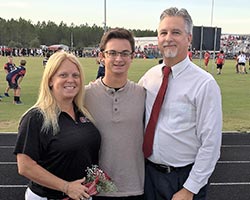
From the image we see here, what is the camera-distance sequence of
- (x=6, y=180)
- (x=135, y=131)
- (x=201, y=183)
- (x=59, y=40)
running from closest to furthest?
(x=201, y=183), (x=135, y=131), (x=6, y=180), (x=59, y=40)

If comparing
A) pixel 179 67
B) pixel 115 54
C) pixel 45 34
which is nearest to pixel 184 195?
pixel 179 67

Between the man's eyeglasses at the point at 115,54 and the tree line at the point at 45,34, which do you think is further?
the tree line at the point at 45,34

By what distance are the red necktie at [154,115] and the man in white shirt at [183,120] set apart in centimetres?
3

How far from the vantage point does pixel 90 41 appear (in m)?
118

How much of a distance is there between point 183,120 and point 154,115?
8.0 inches

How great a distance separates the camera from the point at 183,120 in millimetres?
2492

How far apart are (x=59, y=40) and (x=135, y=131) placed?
115539 mm

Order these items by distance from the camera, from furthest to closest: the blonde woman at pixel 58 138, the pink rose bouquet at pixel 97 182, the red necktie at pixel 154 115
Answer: the red necktie at pixel 154 115, the pink rose bouquet at pixel 97 182, the blonde woman at pixel 58 138

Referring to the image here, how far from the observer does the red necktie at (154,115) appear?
101 inches

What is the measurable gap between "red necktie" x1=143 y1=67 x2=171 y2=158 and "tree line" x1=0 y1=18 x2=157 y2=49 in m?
94.5

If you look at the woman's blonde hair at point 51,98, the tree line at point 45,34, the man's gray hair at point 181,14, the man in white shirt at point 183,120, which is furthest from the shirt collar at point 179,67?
the tree line at point 45,34

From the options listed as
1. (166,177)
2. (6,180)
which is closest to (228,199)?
(166,177)

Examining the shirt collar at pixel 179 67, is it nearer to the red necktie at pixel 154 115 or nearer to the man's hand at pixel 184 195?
the red necktie at pixel 154 115

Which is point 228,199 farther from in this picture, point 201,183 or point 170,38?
point 170,38
